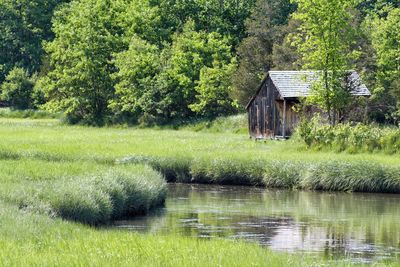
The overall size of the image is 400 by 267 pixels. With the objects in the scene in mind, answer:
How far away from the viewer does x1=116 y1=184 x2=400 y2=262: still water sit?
2233 centimetres

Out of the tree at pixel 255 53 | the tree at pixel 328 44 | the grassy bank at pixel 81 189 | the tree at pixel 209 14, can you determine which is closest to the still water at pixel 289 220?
the grassy bank at pixel 81 189

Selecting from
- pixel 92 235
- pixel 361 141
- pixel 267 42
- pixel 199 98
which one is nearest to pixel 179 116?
pixel 199 98

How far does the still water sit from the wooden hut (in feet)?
53.5

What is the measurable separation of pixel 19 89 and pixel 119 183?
63191 mm

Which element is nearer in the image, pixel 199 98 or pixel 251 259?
pixel 251 259

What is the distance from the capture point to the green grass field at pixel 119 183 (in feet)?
52.2

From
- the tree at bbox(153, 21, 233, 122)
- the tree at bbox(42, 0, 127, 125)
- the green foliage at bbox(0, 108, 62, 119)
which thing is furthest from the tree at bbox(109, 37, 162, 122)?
the green foliage at bbox(0, 108, 62, 119)

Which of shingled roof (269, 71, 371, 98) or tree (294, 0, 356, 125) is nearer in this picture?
tree (294, 0, 356, 125)

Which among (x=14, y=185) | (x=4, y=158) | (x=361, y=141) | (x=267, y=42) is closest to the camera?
(x=14, y=185)

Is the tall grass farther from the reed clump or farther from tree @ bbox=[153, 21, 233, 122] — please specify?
tree @ bbox=[153, 21, 233, 122]

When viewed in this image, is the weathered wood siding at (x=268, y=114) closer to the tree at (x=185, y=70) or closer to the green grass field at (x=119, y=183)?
the green grass field at (x=119, y=183)

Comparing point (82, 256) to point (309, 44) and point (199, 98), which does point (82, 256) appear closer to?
point (309, 44)

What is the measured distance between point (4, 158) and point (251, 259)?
20.8m

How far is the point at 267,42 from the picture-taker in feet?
219
